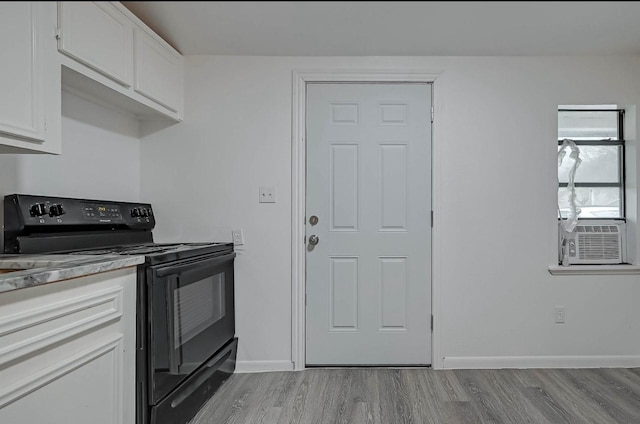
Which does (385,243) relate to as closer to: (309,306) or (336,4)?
(309,306)

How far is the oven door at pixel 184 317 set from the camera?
175 centimetres

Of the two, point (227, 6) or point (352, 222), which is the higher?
point (227, 6)

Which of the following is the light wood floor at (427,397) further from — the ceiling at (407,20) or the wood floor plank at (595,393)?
the ceiling at (407,20)

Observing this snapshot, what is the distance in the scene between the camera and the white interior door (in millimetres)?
2762

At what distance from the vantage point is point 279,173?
275cm

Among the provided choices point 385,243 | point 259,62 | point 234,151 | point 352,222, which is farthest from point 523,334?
point 259,62

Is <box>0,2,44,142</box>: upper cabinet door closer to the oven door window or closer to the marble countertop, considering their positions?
the marble countertop

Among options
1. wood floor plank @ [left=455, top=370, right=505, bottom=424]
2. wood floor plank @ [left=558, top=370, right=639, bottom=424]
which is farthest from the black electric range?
wood floor plank @ [left=558, top=370, right=639, bottom=424]

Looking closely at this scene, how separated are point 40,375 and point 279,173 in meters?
1.78

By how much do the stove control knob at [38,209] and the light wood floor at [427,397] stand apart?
117cm

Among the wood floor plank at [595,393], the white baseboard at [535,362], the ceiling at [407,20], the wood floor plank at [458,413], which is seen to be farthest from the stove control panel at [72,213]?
the wood floor plank at [595,393]

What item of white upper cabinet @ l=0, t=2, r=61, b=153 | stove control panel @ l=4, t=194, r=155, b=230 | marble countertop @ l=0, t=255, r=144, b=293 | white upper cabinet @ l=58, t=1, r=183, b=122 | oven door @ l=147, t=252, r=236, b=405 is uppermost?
white upper cabinet @ l=58, t=1, r=183, b=122

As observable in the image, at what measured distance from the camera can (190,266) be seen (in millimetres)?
2045

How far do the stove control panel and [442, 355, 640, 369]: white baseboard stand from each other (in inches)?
81.9
